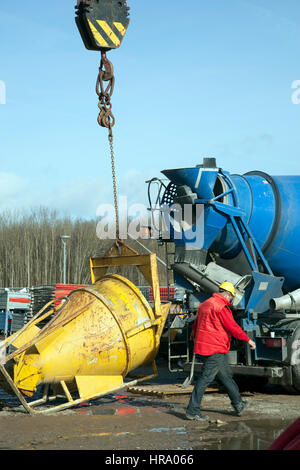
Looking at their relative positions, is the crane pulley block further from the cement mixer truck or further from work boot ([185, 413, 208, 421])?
work boot ([185, 413, 208, 421])

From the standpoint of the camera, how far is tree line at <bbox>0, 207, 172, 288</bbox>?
42625 millimetres

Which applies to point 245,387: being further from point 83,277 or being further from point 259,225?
point 83,277

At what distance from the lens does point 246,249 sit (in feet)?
29.0

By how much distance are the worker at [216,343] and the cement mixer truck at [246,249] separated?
3.88ft

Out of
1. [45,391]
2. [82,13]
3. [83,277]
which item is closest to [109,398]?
[45,391]

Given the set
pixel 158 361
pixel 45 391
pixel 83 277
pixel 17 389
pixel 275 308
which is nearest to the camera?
pixel 17 389

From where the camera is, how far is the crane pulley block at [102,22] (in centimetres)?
757

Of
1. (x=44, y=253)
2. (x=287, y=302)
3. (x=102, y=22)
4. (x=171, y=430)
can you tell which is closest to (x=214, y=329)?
(x=171, y=430)

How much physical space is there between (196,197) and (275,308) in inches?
83.7

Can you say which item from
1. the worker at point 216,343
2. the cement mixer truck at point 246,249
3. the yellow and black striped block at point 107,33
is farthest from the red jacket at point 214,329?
the yellow and black striped block at point 107,33

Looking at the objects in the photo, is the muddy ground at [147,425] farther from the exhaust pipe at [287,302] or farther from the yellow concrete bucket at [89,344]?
the exhaust pipe at [287,302]

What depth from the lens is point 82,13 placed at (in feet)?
24.8

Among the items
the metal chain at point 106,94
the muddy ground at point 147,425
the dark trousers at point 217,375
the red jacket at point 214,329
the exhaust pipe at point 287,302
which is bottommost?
the muddy ground at point 147,425

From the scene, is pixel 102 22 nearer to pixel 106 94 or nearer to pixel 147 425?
pixel 106 94
